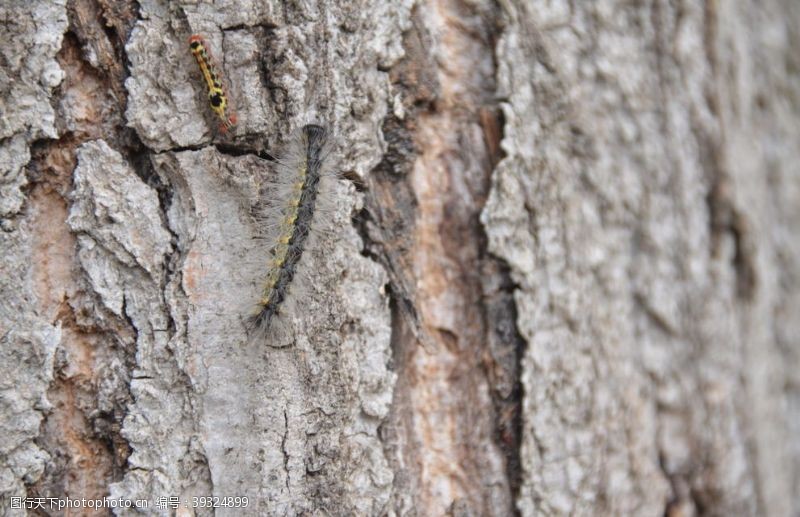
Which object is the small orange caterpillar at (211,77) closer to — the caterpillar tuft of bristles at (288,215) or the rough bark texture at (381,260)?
the rough bark texture at (381,260)

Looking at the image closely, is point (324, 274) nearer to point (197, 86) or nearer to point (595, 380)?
point (197, 86)

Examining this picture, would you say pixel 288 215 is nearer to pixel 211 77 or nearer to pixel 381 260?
pixel 381 260

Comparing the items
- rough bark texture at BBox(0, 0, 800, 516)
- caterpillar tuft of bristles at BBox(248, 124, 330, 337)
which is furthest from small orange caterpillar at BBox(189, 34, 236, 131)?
caterpillar tuft of bristles at BBox(248, 124, 330, 337)

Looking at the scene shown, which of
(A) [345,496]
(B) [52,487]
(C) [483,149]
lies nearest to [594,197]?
(C) [483,149]

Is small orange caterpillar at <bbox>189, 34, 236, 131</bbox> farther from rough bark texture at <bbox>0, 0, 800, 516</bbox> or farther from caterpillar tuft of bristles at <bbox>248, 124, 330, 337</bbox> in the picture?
caterpillar tuft of bristles at <bbox>248, 124, 330, 337</bbox>

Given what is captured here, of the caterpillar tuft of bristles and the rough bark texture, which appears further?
the caterpillar tuft of bristles

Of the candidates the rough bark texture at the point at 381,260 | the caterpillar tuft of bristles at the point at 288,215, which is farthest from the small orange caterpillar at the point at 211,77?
the caterpillar tuft of bristles at the point at 288,215
